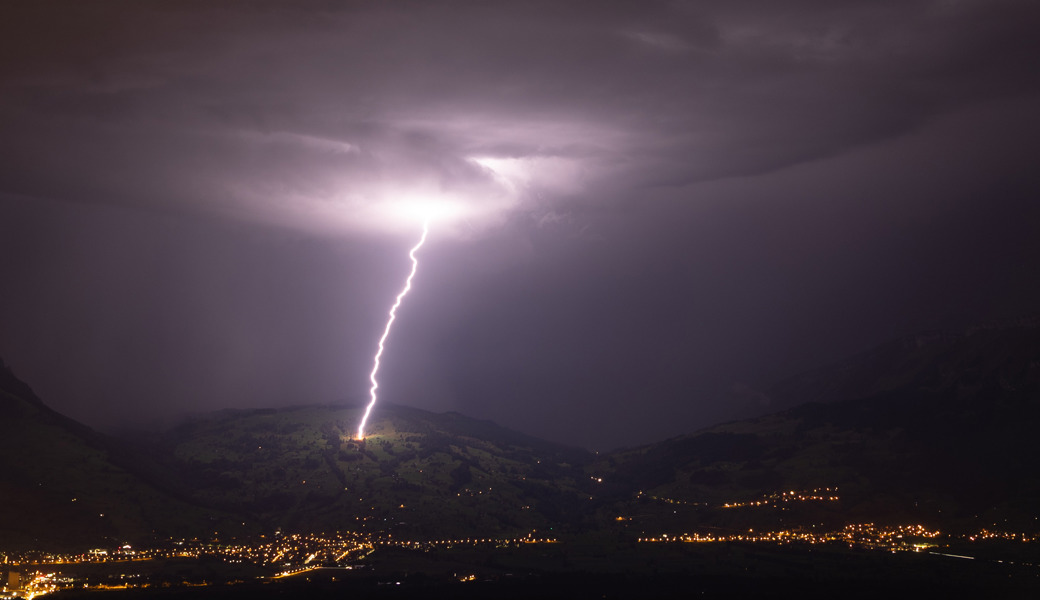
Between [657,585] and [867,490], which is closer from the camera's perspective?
[657,585]

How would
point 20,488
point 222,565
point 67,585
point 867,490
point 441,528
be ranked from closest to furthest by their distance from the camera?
point 67,585 < point 222,565 < point 20,488 < point 441,528 < point 867,490

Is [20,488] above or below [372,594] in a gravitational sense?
above

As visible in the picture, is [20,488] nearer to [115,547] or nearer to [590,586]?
[115,547]

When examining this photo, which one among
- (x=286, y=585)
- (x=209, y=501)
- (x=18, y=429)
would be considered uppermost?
(x=18, y=429)

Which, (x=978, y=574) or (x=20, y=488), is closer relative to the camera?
(x=978, y=574)

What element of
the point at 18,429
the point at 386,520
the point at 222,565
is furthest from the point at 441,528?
the point at 18,429

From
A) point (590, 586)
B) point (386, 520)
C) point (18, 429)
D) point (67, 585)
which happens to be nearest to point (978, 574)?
point (590, 586)

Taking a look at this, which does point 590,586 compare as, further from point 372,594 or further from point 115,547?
point 115,547

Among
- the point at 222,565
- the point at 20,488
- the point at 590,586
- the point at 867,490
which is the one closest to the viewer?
the point at 590,586

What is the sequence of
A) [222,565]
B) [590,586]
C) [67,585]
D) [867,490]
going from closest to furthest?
[67,585], [590,586], [222,565], [867,490]
